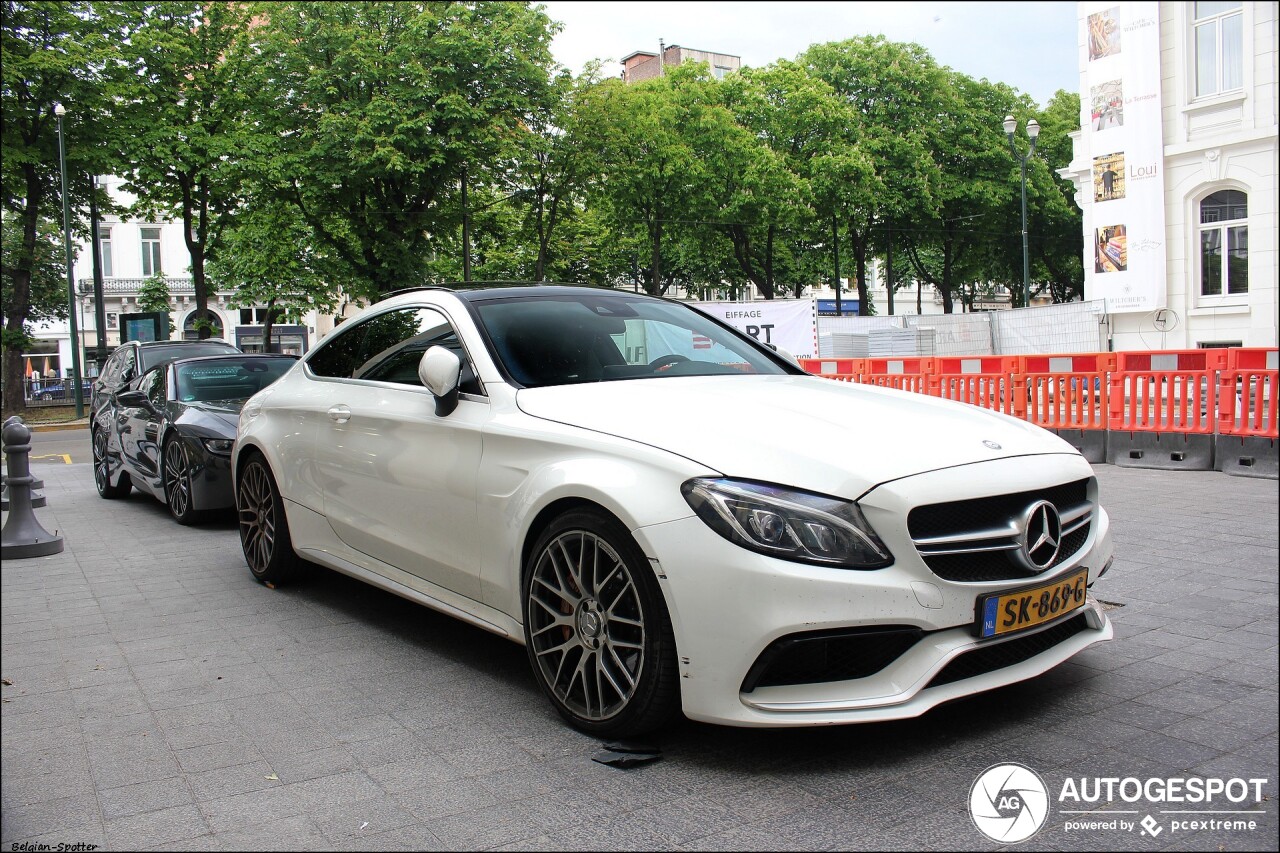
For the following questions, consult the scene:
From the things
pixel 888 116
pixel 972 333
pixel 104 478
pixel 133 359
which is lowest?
pixel 104 478

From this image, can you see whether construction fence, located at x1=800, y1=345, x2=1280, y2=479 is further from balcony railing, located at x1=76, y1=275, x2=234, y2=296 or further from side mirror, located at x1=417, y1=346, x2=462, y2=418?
balcony railing, located at x1=76, y1=275, x2=234, y2=296

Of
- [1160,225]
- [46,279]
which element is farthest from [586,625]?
[46,279]

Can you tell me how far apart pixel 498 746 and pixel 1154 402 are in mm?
9783

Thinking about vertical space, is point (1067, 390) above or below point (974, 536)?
above

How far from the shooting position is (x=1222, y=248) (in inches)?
840

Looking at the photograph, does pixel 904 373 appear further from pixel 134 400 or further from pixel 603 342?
pixel 603 342

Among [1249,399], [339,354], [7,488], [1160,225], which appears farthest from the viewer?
[1160,225]

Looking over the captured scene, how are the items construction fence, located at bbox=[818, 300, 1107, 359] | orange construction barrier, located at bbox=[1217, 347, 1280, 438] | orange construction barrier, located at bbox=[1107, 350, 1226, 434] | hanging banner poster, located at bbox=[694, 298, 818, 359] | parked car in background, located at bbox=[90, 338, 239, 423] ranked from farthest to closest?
construction fence, located at bbox=[818, 300, 1107, 359] < hanging banner poster, located at bbox=[694, 298, 818, 359] < parked car in background, located at bbox=[90, 338, 239, 423] < orange construction barrier, located at bbox=[1107, 350, 1226, 434] < orange construction barrier, located at bbox=[1217, 347, 1280, 438]

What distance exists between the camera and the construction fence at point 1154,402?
33.6 feet

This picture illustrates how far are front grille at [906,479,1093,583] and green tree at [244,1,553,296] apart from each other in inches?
1015

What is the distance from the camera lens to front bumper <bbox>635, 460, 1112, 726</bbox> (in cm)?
304

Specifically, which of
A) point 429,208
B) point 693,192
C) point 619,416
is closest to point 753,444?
point 619,416

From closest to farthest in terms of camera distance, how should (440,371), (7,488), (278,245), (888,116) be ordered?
(440,371) → (7,488) → (278,245) → (888,116)

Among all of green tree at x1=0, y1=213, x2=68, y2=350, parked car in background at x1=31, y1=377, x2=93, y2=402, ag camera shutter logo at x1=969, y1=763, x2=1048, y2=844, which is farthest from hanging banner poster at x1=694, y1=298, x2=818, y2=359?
green tree at x1=0, y1=213, x2=68, y2=350
